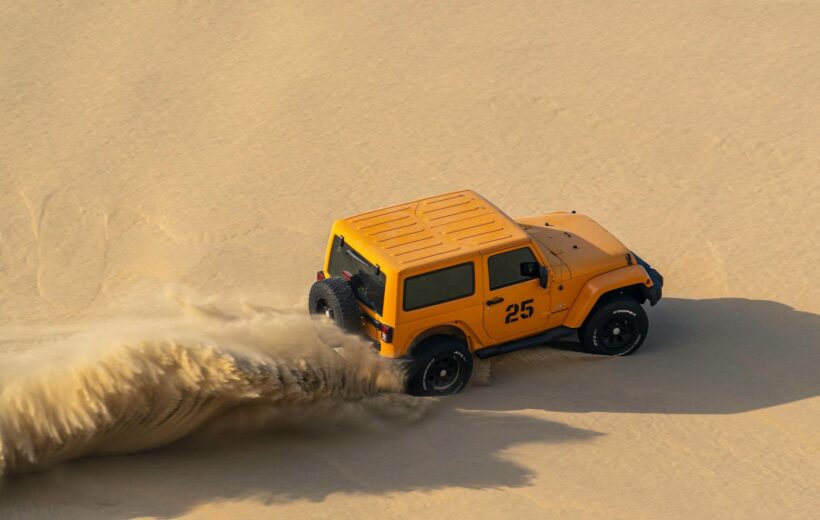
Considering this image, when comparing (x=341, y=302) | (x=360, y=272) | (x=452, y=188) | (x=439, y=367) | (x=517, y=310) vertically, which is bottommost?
(x=439, y=367)

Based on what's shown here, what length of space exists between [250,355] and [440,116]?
7608 millimetres

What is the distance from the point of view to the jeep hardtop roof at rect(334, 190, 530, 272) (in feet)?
37.8

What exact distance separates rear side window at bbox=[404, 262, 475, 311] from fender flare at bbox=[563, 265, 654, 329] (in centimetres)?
121

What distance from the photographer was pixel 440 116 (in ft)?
57.4

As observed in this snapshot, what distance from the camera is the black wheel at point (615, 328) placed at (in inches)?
486

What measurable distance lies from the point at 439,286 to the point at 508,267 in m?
0.74

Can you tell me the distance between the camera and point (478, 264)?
11633 millimetres

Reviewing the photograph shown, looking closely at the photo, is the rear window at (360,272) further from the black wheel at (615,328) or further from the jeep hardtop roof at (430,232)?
the black wheel at (615,328)

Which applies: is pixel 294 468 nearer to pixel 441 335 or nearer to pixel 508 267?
pixel 441 335

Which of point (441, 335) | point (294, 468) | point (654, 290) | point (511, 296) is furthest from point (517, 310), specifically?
point (294, 468)

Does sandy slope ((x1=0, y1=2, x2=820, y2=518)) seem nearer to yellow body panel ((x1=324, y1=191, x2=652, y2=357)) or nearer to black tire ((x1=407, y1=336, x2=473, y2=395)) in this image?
black tire ((x1=407, y1=336, x2=473, y2=395))

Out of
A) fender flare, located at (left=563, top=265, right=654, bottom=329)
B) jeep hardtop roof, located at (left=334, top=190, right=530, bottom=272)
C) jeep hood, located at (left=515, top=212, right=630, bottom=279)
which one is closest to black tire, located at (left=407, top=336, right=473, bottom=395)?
jeep hardtop roof, located at (left=334, top=190, right=530, bottom=272)

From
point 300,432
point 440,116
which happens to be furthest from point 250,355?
point 440,116

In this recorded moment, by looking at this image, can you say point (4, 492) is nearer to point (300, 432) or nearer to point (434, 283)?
point (300, 432)
